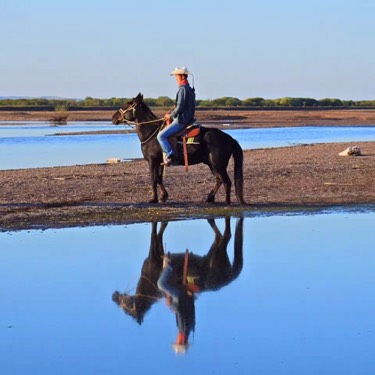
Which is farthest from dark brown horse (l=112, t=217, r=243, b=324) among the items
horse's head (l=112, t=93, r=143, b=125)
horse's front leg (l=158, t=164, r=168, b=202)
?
horse's head (l=112, t=93, r=143, b=125)

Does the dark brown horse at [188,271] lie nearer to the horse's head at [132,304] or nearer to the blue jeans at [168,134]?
the horse's head at [132,304]

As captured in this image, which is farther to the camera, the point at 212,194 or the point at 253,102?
the point at 253,102

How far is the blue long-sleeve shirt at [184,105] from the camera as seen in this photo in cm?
1532

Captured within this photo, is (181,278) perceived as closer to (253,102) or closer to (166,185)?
(166,185)

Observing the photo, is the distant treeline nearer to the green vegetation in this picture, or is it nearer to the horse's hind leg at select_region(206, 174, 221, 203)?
the green vegetation

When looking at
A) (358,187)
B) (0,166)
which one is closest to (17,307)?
(358,187)

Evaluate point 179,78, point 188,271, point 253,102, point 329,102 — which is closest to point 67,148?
point 179,78

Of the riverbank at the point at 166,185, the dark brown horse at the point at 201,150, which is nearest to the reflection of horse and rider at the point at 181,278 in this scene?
the riverbank at the point at 166,185

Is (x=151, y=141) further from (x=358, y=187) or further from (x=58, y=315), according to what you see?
(x=58, y=315)

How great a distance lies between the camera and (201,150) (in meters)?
16.0

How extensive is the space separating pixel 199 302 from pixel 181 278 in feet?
3.90

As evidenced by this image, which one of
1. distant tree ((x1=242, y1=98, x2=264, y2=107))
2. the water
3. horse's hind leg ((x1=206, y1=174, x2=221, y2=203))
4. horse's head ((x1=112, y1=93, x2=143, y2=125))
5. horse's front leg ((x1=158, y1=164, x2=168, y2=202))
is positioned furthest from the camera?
distant tree ((x1=242, y1=98, x2=264, y2=107))

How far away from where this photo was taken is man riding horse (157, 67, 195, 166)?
50.1 feet

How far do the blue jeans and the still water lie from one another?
8.83 feet
